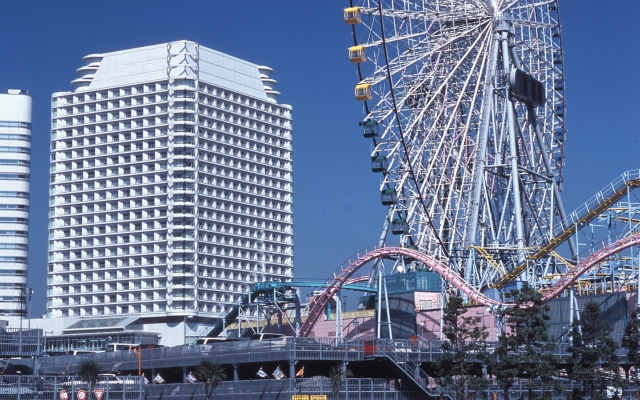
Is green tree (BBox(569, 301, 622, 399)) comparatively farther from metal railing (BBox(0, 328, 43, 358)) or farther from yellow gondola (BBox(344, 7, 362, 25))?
yellow gondola (BBox(344, 7, 362, 25))

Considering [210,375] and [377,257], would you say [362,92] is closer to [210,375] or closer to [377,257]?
[377,257]

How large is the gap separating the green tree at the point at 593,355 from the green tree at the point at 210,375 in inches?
776

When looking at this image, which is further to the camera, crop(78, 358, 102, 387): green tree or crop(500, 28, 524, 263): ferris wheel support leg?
crop(500, 28, 524, 263): ferris wheel support leg

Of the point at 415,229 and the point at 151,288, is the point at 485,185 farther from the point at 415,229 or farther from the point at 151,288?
the point at 151,288

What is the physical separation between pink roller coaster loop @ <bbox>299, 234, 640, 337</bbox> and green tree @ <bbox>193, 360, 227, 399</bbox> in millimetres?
19606

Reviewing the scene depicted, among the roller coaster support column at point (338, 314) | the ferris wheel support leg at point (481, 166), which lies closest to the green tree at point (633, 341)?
the ferris wheel support leg at point (481, 166)

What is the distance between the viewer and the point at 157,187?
13275 cm

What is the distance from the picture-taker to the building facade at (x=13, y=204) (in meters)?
136

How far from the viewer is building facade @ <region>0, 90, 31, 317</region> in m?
136

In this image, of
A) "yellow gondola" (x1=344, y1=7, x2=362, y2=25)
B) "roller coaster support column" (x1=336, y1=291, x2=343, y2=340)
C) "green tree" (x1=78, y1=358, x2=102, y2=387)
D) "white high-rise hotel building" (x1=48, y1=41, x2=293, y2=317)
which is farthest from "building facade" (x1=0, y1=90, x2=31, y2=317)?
"green tree" (x1=78, y1=358, x2=102, y2=387)

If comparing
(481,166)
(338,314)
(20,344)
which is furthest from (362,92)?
(20,344)

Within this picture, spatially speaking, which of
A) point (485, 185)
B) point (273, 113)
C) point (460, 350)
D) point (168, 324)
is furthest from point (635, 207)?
point (273, 113)

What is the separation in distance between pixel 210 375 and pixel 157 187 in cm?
7175

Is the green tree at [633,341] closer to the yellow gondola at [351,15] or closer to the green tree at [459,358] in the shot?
the green tree at [459,358]
